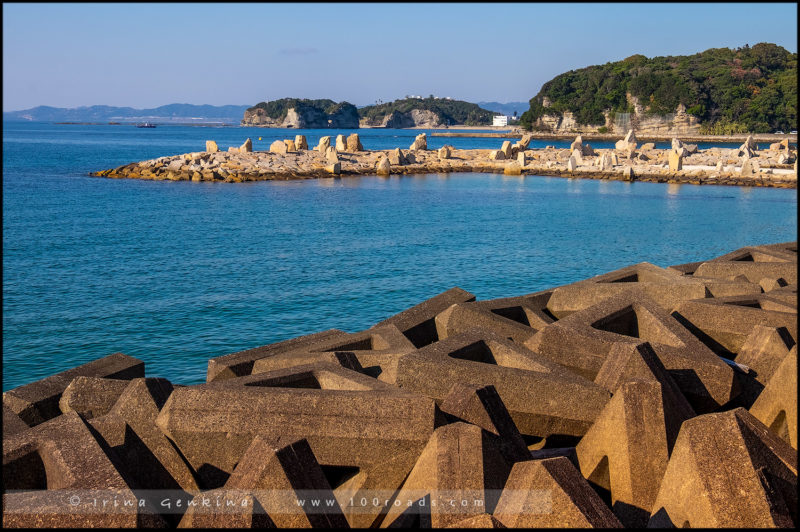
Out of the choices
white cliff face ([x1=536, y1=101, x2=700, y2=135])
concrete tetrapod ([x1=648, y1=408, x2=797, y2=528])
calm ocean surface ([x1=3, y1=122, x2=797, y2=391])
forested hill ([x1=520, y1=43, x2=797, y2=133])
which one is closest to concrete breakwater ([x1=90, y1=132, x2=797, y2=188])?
calm ocean surface ([x1=3, y1=122, x2=797, y2=391])

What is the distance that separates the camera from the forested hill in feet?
417

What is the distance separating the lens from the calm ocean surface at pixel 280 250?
14289 millimetres

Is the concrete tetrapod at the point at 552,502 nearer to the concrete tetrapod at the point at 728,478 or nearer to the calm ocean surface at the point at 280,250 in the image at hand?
the concrete tetrapod at the point at 728,478

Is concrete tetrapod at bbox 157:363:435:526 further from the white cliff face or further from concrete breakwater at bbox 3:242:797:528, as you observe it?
the white cliff face

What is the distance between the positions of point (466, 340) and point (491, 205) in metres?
34.8

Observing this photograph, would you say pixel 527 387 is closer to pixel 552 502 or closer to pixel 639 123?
pixel 552 502

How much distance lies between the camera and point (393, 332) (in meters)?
7.51

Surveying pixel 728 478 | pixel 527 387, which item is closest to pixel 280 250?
pixel 527 387

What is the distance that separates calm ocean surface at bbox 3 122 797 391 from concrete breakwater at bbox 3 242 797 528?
6.60 metres

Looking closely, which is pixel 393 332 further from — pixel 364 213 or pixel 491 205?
pixel 491 205

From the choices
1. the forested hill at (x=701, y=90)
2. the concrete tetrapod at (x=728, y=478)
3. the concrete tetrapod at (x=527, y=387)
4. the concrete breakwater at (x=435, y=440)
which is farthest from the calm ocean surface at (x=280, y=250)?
the forested hill at (x=701, y=90)

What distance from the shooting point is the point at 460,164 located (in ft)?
219

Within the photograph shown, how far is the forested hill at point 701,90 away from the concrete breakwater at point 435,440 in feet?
415

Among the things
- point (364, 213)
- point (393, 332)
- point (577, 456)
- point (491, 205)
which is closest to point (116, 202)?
point (364, 213)
